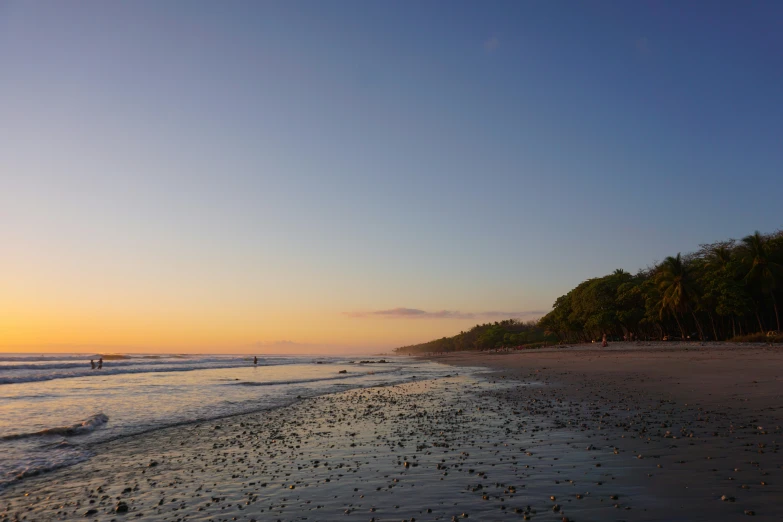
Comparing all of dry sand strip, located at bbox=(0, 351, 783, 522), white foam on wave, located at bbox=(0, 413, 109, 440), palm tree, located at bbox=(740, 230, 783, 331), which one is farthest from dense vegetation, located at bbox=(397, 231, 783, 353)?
white foam on wave, located at bbox=(0, 413, 109, 440)

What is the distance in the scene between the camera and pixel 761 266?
216 feet

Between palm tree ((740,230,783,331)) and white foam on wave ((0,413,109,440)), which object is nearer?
white foam on wave ((0,413,109,440))

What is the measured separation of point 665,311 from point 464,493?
8361 centimetres

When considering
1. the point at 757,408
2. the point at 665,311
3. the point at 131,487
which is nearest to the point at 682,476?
the point at 757,408

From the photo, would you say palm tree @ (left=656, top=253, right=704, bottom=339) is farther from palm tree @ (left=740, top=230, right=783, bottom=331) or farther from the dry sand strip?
the dry sand strip

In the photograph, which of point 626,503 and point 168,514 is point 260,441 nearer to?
point 168,514

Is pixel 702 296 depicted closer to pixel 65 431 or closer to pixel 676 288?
pixel 676 288

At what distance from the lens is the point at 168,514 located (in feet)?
31.7

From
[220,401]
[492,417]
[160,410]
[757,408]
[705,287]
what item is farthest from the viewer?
[705,287]

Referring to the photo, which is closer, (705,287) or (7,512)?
(7,512)

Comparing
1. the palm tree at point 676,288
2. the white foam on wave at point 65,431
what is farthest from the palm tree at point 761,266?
the white foam on wave at point 65,431

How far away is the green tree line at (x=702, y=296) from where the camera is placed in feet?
218

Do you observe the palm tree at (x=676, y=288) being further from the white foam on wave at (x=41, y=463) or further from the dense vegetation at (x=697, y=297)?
the white foam on wave at (x=41, y=463)

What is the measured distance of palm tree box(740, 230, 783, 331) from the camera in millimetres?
64000
